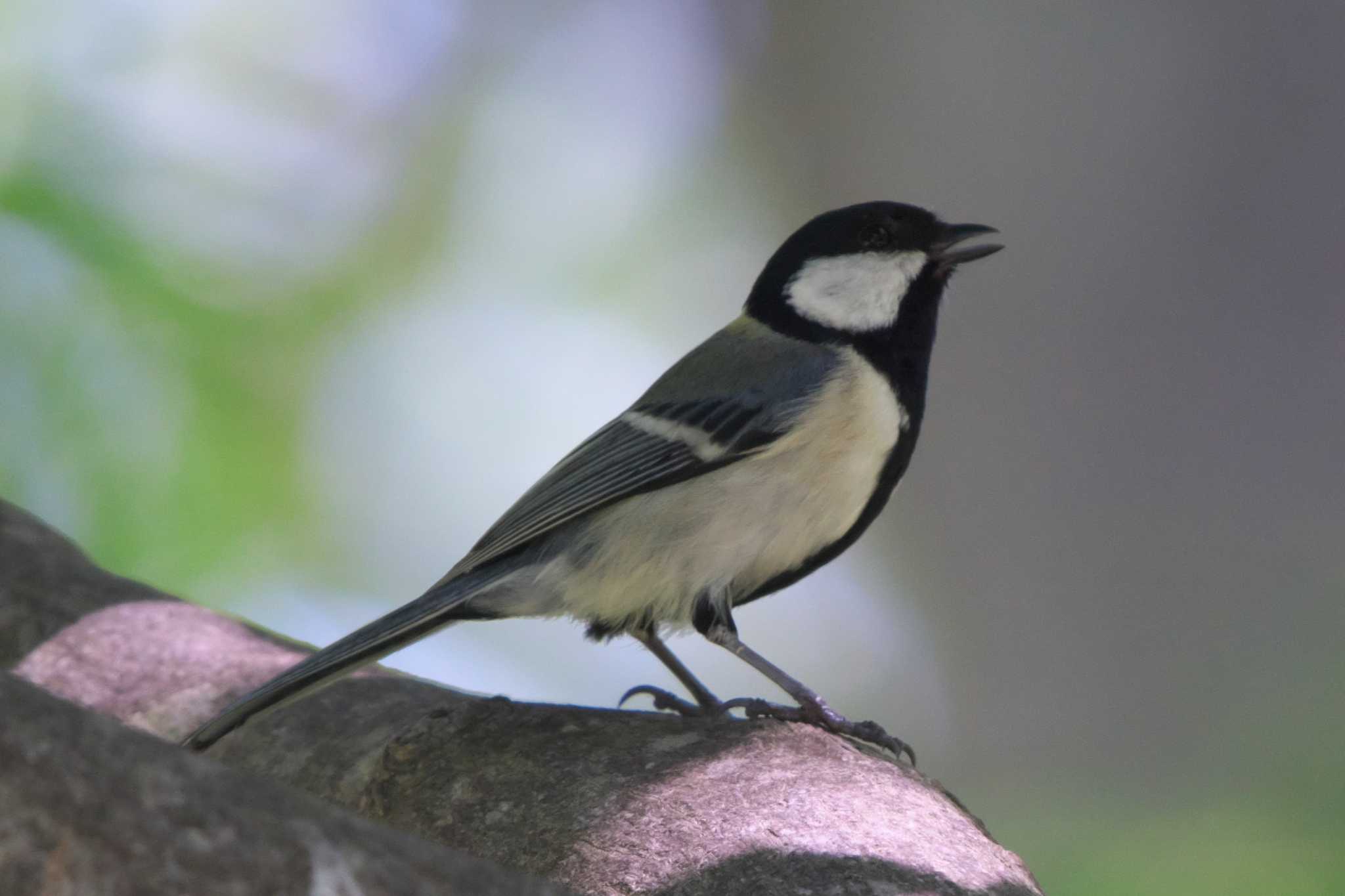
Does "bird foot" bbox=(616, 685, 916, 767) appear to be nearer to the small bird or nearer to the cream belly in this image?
the small bird

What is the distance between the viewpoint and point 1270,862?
11.7 ft

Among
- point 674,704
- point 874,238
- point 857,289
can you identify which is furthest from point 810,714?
point 874,238

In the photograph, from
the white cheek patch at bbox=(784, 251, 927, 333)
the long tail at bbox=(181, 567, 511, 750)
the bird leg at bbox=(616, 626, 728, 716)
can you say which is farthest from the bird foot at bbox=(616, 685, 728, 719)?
the white cheek patch at bbox=(784, 251, 927, 333)

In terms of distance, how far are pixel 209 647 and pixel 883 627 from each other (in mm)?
2613

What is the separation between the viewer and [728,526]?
2.74 m

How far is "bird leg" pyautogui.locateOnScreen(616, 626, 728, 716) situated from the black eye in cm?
108

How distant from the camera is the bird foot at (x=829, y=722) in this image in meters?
2.55

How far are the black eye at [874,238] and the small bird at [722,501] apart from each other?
0.09 m

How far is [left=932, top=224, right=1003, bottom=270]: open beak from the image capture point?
122 inches

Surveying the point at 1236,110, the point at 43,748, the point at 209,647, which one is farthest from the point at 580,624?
the point at 1236,110

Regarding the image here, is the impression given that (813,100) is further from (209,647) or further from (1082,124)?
(209,647)

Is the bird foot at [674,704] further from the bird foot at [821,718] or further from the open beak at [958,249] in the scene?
the open beak at [958,249]

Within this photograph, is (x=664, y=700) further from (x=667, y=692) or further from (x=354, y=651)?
(x=354, y=651)

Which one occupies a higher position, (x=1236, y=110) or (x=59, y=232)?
(x=1236, y=110)
